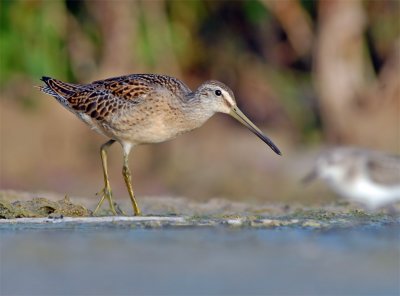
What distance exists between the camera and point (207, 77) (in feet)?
66.8

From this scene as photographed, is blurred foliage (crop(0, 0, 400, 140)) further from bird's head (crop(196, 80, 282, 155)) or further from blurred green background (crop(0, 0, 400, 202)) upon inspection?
bird's head (crop(196, 80, 282, 155))

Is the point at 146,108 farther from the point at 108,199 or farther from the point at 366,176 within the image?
the point at 366,176

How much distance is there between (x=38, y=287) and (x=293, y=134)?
1246cm

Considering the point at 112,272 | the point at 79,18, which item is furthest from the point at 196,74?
the point at 112,272

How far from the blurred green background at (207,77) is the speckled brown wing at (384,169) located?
571cm

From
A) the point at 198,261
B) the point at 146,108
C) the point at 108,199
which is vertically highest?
the point at 146,108

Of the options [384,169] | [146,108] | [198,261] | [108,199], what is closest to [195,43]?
[384,169]

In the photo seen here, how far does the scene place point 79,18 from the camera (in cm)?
1967

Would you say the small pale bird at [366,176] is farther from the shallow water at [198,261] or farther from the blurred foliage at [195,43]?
the blurred foliage at [195,43]

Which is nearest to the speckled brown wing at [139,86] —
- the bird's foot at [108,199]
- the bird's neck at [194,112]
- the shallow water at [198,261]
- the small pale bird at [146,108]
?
the small pale bird at [146,108]

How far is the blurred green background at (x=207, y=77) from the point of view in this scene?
1800 centimetres

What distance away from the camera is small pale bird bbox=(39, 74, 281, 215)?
10.7 m

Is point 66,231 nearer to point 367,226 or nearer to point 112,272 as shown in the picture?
point 112,272

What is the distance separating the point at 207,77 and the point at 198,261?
13.1 metres
